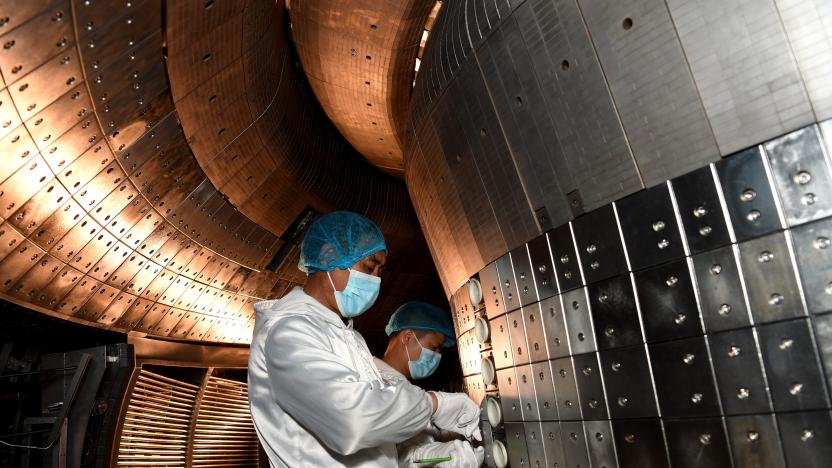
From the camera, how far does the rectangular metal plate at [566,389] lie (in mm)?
2871

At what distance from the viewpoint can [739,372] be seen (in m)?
2.15

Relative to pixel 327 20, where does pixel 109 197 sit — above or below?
below

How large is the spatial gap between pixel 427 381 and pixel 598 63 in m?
8.91

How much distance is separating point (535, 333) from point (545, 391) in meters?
0.27

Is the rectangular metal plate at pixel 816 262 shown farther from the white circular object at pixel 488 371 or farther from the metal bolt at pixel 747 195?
the white circular object at pixel 488 371

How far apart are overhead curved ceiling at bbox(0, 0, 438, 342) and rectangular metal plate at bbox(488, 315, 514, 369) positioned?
253cm

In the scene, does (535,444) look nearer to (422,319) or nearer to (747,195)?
(422,319)

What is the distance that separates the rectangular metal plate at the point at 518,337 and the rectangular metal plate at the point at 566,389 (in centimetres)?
29

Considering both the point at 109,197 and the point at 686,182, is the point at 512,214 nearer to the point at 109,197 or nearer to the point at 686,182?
the point at 686,182

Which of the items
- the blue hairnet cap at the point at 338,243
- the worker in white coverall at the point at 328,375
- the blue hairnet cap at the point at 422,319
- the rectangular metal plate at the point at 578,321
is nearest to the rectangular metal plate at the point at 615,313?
the rectangular metal plate at the point at 578,321

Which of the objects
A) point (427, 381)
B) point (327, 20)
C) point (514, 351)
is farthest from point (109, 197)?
point (427, 381)

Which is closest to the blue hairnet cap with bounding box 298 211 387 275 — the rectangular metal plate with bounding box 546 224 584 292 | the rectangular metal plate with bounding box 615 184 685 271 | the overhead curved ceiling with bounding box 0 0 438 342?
A: the rectangular metal plate with bounding box 546 224 584 292

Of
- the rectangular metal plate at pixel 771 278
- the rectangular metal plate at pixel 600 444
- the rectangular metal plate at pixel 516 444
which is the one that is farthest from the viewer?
the rectangular metal plate at pixel 516 444

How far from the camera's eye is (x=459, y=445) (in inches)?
141
